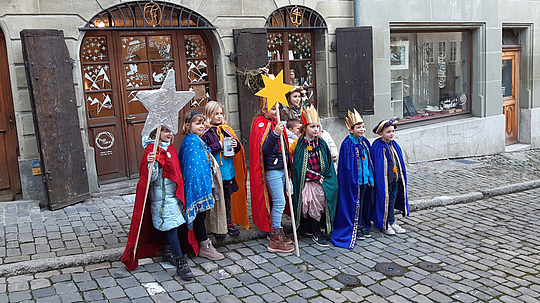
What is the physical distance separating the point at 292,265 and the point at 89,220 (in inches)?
107

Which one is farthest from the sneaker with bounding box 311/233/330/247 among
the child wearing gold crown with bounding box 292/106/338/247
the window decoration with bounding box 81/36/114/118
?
the window decoration with bounding box 81/36/114/118

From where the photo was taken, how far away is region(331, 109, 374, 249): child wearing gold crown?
5.54m

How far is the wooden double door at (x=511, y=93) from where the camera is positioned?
1247cm

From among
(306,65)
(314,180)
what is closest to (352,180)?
(314,180)

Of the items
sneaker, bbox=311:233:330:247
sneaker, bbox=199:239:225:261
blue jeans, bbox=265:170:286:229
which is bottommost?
sneaker, bbox=311:233:330:247

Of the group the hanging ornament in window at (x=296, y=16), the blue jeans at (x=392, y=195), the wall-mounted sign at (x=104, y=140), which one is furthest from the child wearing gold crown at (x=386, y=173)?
the wall-mounted sign at (x=104, y=140)

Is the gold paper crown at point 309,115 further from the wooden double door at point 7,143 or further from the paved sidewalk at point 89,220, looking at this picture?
the wooden double door at point 7,143

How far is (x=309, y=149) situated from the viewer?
17.8 ft

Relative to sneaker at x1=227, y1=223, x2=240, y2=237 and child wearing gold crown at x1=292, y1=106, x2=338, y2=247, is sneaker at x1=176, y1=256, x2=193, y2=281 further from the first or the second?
child wearing gold crown at x1=292, y1=106, x2=338, y2=247

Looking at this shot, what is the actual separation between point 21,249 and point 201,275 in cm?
196

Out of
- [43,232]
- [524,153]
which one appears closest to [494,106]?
[524,153]

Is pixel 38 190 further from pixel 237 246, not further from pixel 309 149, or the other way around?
pixel 309 149

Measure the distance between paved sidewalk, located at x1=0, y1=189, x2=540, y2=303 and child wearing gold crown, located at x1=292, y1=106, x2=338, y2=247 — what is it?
40 centimetres

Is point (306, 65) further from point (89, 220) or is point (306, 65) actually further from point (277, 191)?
point (89, 220)
